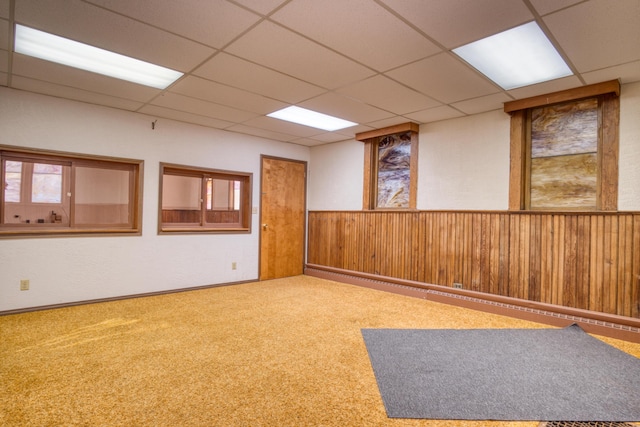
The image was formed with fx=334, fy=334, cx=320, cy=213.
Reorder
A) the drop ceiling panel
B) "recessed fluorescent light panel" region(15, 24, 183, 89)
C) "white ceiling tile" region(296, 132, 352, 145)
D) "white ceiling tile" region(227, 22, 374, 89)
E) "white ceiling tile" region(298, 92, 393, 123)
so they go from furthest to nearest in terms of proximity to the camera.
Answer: "white ceiling tile" region(296, 132, 352, 145), "white ceiling tile" region(298, 92, 393, 123), "recessed fluorescent light panel" region(15, 24, 183, 89), "white ceiling tile" region(227, 22, 374, 89), the drop ceiling panel

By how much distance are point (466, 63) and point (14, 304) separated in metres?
5.18

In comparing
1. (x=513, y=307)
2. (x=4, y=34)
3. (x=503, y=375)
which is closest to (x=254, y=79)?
(x=4, y=34)

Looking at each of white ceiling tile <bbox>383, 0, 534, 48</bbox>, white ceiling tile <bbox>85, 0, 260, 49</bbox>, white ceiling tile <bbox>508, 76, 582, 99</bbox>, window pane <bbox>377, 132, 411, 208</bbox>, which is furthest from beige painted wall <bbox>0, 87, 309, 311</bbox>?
white ceiling tile <bbox>508, 76, 582, 99</bbox>

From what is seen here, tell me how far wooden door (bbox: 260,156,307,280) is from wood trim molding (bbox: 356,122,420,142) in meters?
1.46

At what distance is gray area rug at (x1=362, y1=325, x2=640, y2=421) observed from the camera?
1950 mm

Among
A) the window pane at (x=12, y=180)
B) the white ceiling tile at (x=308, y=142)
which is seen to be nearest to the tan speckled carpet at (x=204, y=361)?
the window pane at (x=12, y=180)

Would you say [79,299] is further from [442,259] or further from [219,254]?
[442,259]

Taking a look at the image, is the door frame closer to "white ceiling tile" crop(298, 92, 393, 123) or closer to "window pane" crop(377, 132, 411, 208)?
"window pane" crop(377, 132, 411, 208)

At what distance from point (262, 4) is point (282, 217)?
4.20m

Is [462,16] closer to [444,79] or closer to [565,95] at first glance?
[444,79]

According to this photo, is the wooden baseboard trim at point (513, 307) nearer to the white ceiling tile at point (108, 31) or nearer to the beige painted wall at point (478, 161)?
the beige painted wall at point (478, 161)

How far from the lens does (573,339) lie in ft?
10.0

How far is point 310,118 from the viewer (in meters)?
4.68

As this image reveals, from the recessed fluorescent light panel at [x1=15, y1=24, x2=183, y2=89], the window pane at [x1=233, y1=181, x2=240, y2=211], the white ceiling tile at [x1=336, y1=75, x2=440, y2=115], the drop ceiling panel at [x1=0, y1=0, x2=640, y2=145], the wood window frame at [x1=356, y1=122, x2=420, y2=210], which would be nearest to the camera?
the drop ceiling panel at [x1=0, y1=0, x2=640, y2=145]
